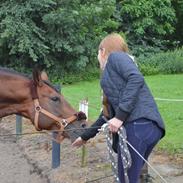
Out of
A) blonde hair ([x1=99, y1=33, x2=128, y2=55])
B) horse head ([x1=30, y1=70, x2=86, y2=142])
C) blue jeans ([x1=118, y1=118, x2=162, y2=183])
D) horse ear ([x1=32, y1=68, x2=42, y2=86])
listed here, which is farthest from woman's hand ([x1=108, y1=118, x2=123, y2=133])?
horse ear ([x1=32, y1=68, x2=42, y2=86])

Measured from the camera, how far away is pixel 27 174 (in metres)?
7.70

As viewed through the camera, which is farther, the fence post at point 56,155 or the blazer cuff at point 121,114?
the fence post at point 56,155

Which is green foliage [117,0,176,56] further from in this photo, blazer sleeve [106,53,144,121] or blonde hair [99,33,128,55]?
blazer sleeve [106,53,144,121]

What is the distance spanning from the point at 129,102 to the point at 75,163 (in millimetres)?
3439

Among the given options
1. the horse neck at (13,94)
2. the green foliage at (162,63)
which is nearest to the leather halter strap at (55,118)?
the horse neck at (13,94)

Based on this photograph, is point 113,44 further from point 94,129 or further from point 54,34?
point 54,34

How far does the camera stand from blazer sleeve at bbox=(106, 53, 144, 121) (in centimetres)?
421

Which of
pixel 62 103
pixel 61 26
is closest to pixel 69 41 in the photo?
pixel 61 26

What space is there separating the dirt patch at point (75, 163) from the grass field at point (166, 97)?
83cm

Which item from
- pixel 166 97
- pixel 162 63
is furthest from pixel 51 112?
pixel 162 63

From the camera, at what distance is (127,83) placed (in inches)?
167

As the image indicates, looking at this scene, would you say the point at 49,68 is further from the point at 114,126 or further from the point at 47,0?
the point at 114,126

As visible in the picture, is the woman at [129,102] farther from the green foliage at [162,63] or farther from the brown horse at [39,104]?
the green foliage at [162,63]

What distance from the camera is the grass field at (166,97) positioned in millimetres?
8383
